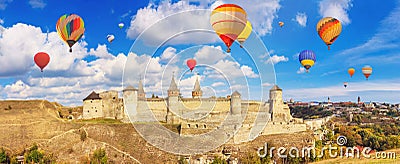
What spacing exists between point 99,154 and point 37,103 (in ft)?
50.1

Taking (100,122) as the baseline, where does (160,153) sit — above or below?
below

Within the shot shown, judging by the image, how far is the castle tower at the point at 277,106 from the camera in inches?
1689

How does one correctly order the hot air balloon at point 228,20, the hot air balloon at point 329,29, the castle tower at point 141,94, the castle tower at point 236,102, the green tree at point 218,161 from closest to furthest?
the hot air balloon at point 228,20
the green tree at point 218,161
the hot air balloon at point 329,29
the castle tower at point 141,94
the castle tower at point 236,102

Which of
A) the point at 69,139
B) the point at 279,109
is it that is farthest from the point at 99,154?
the point at 279,109

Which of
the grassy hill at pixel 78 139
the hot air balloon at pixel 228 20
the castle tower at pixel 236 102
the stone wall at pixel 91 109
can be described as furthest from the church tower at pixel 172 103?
the hot air balloon at pixel 228 20

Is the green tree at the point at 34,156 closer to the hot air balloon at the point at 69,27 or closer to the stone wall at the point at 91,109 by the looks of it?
the stone wall at the point at 91,109

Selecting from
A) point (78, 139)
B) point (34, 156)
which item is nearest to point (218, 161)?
point (78, 139)

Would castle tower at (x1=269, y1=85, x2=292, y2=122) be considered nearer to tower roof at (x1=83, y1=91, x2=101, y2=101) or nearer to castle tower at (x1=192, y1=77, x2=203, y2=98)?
castle tower at (x1=192, y1=77, x2=203, y2=98)

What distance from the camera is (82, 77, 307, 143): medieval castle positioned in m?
38.5

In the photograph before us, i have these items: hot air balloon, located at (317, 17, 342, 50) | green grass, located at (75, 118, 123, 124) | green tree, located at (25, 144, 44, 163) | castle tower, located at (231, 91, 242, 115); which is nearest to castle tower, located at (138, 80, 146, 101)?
green grass, located at (75, 118, 123, 124)

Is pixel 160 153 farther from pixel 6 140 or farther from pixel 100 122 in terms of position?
pixel 6 140

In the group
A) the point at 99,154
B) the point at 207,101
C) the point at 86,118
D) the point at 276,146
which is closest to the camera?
the point at 99,154

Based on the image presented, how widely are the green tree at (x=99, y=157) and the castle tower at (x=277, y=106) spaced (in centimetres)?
2113

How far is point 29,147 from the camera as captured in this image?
3341 cm
